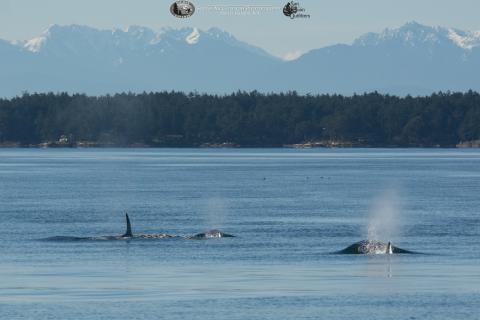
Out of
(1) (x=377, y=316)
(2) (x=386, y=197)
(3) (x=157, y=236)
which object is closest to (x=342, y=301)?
(1) (x=377, y=316)

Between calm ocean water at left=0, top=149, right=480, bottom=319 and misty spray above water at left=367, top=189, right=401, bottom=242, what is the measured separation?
0.19 meters

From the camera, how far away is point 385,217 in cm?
9150

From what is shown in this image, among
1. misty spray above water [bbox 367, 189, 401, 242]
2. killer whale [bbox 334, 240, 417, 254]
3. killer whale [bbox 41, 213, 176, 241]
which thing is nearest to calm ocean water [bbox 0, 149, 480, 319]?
misty spray above water [bbox 367, 189, 401, 242]

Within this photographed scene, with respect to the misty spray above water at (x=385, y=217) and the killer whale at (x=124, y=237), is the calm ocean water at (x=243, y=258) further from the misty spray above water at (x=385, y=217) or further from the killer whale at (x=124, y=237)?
the killer whale at (x=124, y=237)

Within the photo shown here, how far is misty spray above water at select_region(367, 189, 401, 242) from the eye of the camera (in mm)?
76438

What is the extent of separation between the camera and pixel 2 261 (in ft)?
195

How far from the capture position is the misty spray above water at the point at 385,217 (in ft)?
251

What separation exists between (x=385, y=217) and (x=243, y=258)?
103 ft

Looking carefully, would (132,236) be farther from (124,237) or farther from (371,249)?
(371,249)

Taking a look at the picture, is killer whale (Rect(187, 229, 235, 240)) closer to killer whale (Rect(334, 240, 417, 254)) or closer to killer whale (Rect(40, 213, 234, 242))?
killer whale (Rect(40, 213, 234, 242))

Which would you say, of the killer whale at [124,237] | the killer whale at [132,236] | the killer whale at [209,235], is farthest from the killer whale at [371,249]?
the killer whale at [124,237]

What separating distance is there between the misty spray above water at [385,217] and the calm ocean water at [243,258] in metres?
0.19

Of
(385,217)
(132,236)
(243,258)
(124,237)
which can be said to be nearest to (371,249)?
(243,258)

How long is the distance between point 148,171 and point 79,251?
4950 inches
